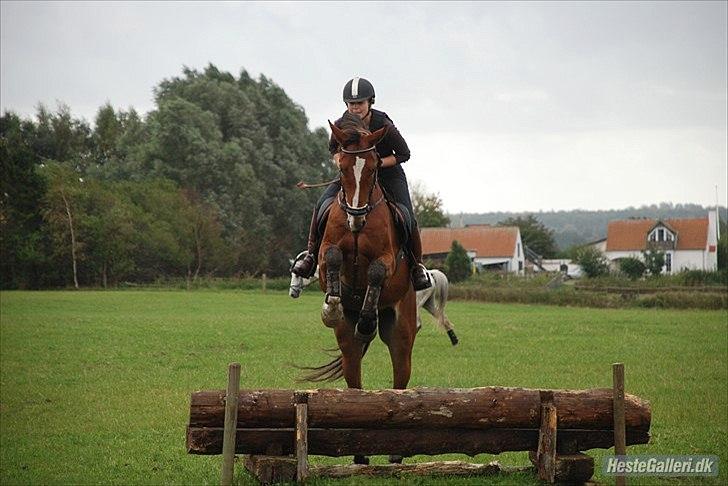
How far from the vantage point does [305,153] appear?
67.9 meters

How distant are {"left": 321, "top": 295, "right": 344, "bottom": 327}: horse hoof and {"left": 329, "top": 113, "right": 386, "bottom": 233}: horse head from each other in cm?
66

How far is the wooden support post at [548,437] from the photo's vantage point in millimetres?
7621

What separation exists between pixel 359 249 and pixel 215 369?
8911mm

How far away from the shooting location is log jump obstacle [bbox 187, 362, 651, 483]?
7465mm

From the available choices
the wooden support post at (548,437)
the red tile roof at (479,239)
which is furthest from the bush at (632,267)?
the wooden support post at (548,437)

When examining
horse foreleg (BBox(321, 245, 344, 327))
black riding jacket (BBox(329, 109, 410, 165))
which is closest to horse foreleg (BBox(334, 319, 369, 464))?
horse foreleg (BBox(321, 245, 344, 327))

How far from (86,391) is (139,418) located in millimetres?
2654

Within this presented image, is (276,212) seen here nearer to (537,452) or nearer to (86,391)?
(86,391)

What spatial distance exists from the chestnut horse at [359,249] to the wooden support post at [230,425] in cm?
136

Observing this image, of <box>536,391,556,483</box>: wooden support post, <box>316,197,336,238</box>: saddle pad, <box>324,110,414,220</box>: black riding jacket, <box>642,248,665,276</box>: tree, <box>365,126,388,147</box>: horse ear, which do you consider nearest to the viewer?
<box>536,391,556,483</box>: wooden support post

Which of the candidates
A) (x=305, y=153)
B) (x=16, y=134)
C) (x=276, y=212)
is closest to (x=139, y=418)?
(x=276, y=212)

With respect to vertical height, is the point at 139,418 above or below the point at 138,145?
below

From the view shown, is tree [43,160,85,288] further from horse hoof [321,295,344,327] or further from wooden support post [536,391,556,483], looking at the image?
wooden support post [536,391,556,483]

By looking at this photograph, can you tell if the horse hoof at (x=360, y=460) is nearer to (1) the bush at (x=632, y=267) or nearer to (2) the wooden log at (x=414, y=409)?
(2) the wooden log at (x=414, y=409)
